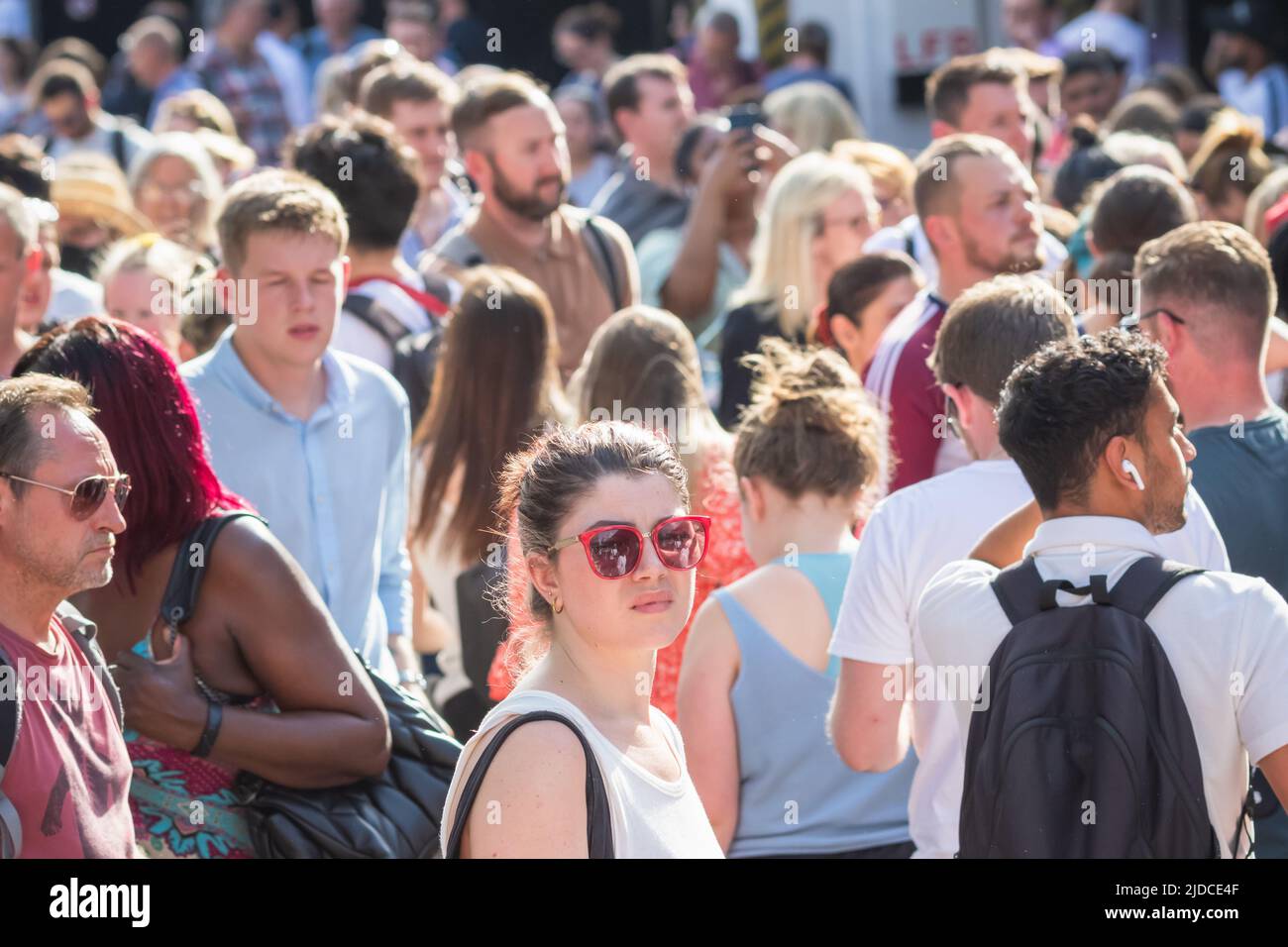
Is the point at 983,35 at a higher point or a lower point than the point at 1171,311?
higher

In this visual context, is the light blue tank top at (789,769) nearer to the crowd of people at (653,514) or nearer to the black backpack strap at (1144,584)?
the crowd of people at (653,514)

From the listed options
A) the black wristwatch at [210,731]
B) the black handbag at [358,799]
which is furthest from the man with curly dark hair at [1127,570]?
the black wristwatch at [210,731]

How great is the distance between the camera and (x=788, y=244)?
5.76 metres

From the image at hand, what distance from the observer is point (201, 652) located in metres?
2.96

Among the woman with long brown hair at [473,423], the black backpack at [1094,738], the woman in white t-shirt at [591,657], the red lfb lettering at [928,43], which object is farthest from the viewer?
the red lfb lettering at [928,43]

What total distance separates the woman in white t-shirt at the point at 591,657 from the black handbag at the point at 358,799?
1.80 ft

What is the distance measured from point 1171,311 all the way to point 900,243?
7.34ft

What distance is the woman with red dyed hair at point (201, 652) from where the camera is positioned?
2902 mm

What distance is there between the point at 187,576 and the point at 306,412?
1.00 metres

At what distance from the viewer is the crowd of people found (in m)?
2.45

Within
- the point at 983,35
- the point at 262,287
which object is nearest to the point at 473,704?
the point at 262,287

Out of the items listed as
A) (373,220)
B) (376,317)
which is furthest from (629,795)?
(373,220)

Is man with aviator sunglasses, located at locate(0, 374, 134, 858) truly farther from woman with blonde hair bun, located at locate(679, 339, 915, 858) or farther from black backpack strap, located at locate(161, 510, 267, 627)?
woman with blonde hair bun, located at locate(679, 339, 915, 858)
